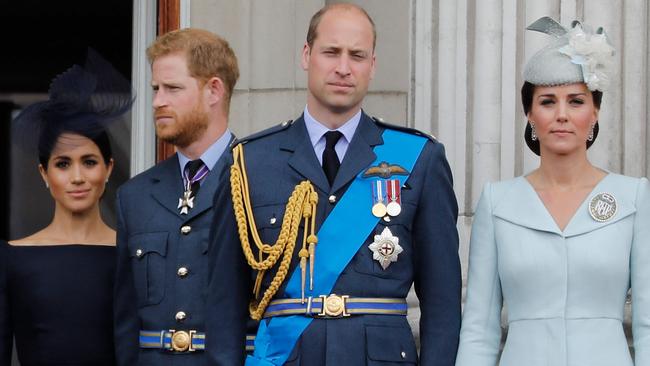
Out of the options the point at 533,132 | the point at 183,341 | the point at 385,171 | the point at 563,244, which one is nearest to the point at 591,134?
the point at 533,132

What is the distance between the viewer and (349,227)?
527cm

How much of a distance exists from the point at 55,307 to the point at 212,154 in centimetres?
73

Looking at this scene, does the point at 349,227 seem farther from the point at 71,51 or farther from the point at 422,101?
the point at 71,51

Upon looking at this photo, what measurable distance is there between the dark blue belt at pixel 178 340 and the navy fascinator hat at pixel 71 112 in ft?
2.74

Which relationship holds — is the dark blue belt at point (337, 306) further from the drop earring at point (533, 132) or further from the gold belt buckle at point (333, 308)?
the drop earring at point (533, 132)

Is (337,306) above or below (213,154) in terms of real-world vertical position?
below

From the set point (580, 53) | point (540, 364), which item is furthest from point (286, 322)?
point (580, 53)

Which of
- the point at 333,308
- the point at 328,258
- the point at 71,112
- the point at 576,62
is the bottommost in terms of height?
the point at 333,308

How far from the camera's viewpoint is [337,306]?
205 inches

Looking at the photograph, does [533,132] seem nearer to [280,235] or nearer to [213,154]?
[280,235]

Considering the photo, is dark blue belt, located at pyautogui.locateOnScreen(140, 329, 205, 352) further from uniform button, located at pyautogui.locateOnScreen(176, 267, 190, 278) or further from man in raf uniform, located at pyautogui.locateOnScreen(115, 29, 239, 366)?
uniform button, located at pyautogui.locateOnScreen(176, 267, 190, 278)

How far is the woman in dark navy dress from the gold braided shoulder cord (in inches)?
37.1

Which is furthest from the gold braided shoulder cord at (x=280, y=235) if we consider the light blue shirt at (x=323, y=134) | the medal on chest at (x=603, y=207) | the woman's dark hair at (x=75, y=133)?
the woman's dark hair at (x=75, y=133)

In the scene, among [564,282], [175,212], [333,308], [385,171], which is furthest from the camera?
[175,212]
